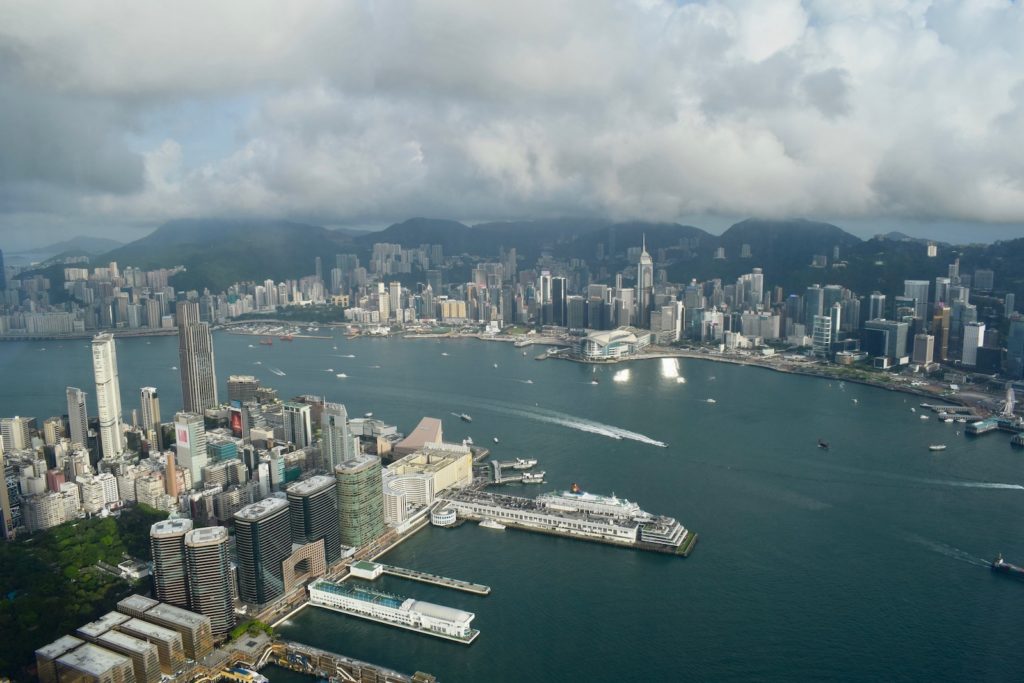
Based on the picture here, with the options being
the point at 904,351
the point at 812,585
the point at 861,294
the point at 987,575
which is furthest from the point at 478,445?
the point at 861,294

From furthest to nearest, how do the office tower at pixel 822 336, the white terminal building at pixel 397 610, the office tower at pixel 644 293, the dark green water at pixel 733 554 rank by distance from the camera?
the office tower at pixel 644 293
the office tower at pixel 822 336
the white terminal building at pixel 397 610
the dark green water at pixel 733 554

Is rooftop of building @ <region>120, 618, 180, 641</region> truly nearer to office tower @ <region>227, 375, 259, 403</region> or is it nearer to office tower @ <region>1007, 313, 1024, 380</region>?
office tower @ <region>227, 375, 259, 403</region>

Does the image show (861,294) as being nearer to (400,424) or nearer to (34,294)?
(400,424)

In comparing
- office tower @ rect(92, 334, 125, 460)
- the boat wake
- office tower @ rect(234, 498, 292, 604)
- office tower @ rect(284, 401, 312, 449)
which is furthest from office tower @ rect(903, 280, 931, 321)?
office tower @ rect(92, 334, 125, 460)

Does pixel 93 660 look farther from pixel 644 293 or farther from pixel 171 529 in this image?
pixel 644 293

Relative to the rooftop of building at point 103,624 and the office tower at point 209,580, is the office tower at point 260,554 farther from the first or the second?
the rooftop of building at point 103,624

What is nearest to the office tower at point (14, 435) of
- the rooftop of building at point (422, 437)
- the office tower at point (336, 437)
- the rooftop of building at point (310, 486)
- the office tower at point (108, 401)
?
the office tower at point (108, 401)
